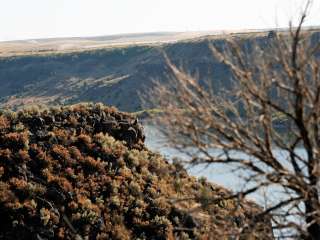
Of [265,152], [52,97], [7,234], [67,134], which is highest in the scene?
A: [265,152]

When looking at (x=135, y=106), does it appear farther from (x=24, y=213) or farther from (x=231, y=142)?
(x=231, y=142)

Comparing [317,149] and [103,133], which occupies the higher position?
[317,149]

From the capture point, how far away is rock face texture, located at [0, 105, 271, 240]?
20766 mm

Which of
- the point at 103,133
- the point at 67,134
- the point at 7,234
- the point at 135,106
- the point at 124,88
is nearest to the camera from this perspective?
the point at 7,234

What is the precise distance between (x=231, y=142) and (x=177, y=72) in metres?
1.57

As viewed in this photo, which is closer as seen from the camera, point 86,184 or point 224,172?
point 224,172

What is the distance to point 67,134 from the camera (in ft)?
86.4

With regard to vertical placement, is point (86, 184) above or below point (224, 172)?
below

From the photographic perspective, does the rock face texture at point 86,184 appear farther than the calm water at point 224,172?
Yes

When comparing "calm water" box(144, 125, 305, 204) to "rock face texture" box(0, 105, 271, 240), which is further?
"rock face texture" box(0, 105, 271, 240)

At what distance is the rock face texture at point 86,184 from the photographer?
2077 cm

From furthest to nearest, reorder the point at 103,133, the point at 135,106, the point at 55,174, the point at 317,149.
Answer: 1. the point at 135,106
2. the point at 103,133
3. the point at 55,174
4. the point at 317,149

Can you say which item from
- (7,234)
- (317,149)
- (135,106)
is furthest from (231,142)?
(135,106)

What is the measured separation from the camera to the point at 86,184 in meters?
23.3
